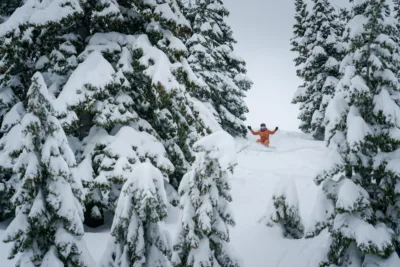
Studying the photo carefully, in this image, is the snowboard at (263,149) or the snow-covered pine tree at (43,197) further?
the snowboard at (263,149)

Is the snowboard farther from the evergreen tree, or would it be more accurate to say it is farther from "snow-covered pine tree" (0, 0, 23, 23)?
"snow-covered pine tree" (0, 0, 23, 23)

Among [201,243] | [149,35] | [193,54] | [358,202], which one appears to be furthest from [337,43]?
[201,243]

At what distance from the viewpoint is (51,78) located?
8523 millimetres

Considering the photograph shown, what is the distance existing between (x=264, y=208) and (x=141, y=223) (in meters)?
6.64

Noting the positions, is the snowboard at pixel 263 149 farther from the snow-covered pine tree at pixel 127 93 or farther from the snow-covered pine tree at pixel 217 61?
the snow-covered pine tree at pixel 127 93

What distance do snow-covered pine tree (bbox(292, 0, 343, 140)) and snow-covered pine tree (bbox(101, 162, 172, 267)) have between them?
1974 centimetres

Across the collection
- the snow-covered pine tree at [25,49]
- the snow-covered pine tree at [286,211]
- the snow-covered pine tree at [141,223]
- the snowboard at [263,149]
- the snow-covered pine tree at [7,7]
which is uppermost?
the snow-covered pine tree at [7,7]

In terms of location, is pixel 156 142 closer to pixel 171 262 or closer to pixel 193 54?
pixel 171 262

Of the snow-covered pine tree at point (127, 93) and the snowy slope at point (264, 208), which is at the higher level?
the snow-covered pine tree at point (127, 93)

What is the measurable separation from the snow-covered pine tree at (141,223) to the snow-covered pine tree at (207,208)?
1.38ft

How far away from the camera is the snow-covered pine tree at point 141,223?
180 inches

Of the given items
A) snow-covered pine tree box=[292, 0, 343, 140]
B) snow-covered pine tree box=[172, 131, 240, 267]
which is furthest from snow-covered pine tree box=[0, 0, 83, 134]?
snow-covered pine tree box=[292, 0, 343, 140]

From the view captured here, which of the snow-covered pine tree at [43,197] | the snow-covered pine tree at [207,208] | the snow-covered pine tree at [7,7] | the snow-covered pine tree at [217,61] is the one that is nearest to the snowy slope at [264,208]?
the snow-covered pine tree at [207,208]

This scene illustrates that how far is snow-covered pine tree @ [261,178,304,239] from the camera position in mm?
7922
